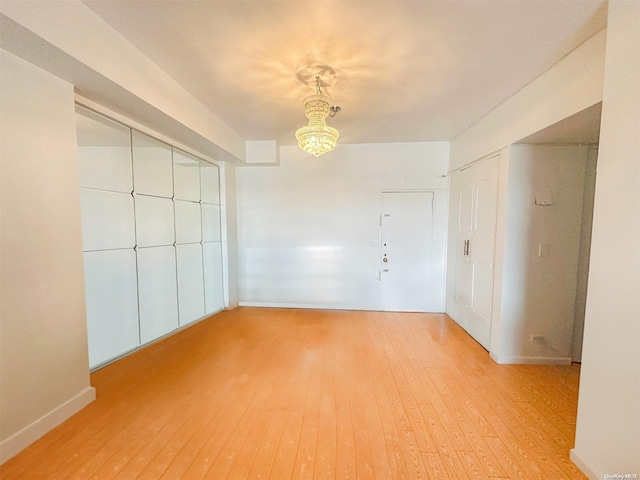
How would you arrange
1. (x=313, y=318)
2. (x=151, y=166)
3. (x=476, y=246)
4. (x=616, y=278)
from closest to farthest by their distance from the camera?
(x=616, y=278)
(x=151, y=166)
(x=476, y=246)
(x=313, y=318)

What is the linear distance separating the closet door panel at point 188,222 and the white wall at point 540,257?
12.9ft

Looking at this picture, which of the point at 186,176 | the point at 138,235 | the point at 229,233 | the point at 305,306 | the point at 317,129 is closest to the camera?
the point at 317,129

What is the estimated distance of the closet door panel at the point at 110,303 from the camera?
236cm

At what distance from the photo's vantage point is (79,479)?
139 cm

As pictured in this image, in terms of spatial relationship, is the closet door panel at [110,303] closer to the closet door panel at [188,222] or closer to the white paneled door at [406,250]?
the closet door panel at [188,222]

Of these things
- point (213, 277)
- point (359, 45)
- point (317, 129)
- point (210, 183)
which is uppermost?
point (359, 45)

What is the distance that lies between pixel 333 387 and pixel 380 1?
9.40 ft

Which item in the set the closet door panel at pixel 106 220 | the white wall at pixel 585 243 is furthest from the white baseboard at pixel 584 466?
the closet door panel at pixel 106 220

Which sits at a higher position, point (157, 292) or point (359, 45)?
point (359, 45)

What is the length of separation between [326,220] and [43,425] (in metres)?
3.68

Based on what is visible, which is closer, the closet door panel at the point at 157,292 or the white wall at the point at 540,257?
the white wall at the point at 540,257

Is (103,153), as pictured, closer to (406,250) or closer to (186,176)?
(186,176)

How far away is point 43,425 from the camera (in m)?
1.69

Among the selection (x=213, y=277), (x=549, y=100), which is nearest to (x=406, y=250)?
(x=549, y=100)
